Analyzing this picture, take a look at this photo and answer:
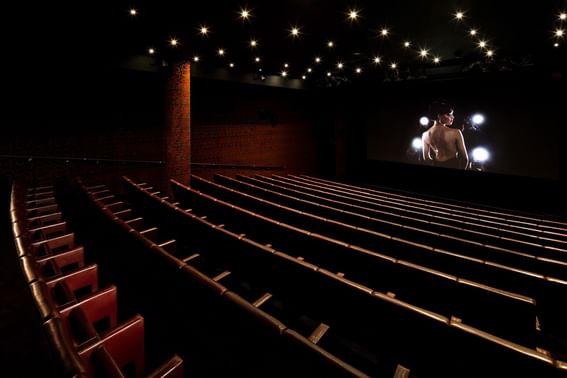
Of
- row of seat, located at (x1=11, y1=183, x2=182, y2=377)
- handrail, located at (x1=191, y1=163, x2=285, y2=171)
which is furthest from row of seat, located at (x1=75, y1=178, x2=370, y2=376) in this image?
handrail, located at (x1=191, y1=163, x2=285, y2=171)

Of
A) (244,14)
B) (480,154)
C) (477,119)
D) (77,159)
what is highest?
(244,14)

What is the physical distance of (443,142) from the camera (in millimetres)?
8172

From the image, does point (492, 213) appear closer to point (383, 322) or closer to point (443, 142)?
point (443, 142)

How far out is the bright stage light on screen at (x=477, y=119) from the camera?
24.5 feet

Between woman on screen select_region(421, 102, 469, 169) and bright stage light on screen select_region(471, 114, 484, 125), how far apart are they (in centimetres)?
42

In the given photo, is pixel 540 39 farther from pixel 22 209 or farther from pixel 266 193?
pixel 22 209

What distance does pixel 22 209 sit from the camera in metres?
2.51

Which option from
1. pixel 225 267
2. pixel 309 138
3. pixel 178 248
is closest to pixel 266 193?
pixel 178 248

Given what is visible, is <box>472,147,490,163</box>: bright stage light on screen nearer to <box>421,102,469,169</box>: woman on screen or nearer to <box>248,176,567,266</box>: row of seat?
<box>421,102,469,169</box>: woman on screen

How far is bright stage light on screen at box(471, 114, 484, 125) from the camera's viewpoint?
7.47m

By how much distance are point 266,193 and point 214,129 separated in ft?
13.3

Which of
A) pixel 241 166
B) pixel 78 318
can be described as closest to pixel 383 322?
pixel 78 318

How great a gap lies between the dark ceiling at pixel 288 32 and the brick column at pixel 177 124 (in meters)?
0.35

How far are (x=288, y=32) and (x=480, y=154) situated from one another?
19.2 feet
